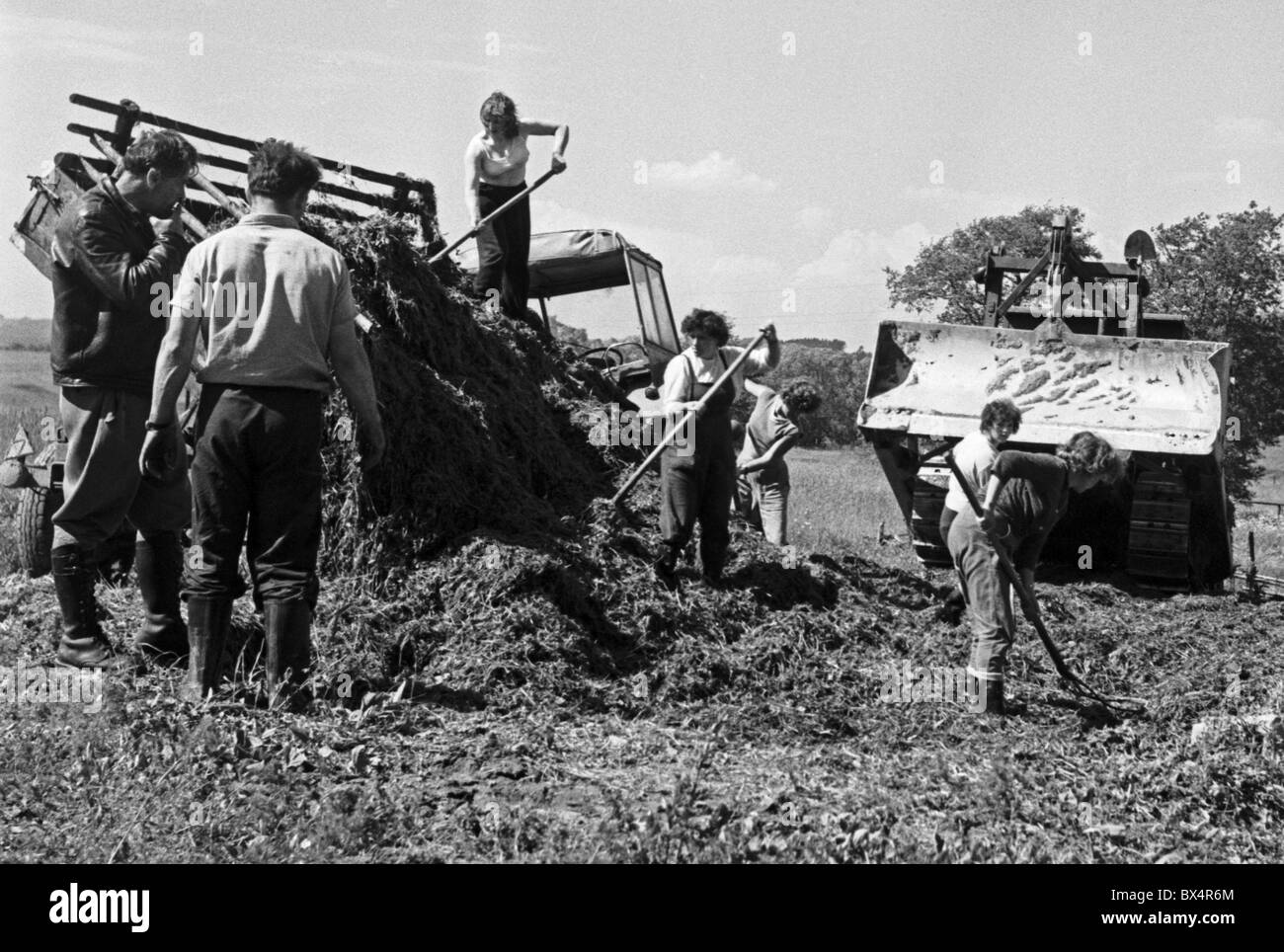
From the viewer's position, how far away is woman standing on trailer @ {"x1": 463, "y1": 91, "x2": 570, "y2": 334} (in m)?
8.75

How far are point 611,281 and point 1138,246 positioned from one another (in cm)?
464

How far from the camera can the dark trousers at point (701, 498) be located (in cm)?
737

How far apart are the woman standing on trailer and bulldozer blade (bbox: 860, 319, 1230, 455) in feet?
9.49

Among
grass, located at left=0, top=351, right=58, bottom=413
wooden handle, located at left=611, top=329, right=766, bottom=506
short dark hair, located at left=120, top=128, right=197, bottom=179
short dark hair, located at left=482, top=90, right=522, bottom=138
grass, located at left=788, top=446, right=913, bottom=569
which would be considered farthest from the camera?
grass, located at left=0, top=351, right=58, bottom=413

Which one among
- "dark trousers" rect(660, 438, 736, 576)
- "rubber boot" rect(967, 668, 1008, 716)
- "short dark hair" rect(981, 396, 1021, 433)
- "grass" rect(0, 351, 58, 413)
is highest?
"grass" rect(0, 351, 58, 413)

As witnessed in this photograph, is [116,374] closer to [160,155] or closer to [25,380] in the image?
[160,155]

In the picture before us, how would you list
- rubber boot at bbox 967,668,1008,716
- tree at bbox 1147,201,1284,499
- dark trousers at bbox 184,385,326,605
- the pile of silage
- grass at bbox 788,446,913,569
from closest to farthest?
dark trousers at bbox 184,385,326,605
rubber boot at bbox 967,668,1008,716
the pile of silage
grass at bbox 788,446,913,569
tree at bbox 1147,201,1284,499

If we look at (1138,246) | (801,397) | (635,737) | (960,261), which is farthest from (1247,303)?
(635,737)

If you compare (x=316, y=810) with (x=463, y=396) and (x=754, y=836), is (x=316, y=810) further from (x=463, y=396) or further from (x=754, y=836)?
(x=463, y=396)

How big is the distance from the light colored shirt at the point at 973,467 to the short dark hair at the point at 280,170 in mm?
3057

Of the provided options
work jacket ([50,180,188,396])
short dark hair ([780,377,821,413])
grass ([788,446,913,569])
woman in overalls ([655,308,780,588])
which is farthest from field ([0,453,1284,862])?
grass ([788,446,913,569])

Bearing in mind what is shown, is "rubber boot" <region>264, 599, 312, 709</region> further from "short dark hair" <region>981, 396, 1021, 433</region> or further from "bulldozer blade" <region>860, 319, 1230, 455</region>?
"bulldozer blade" <region>860, 319, 1230, 455</region>

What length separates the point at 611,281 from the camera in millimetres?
10789

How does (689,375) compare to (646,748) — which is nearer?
(646,748)
